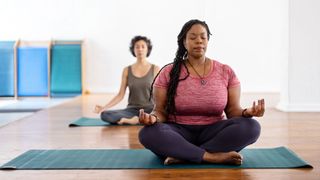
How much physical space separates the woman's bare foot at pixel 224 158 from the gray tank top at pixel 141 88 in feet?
6.37

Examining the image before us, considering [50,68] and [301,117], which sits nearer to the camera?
[301,117]

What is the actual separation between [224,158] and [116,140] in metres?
1.20

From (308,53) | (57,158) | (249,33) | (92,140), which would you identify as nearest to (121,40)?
(249,33)

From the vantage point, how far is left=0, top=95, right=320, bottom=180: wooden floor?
2.63m

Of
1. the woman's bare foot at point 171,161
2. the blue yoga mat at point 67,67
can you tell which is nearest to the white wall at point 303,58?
the woman's bare foot at point 171,161

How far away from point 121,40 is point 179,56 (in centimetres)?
602

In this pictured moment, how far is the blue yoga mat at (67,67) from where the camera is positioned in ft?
28.6

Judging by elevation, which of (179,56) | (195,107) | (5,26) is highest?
(5,26)

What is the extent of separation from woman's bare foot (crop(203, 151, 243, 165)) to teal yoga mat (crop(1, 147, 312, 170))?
3 cm

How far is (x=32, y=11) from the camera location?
8.88m

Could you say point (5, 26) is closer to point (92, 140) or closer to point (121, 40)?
point (121, 40)

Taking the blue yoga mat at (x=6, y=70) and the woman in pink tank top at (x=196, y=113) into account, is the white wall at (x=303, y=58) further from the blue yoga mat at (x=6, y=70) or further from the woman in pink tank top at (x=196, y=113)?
the blue yoga mat at (x=6, y=70)

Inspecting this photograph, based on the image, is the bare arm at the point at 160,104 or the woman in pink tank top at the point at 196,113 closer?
the woman in pink tank top at the point at 196,113

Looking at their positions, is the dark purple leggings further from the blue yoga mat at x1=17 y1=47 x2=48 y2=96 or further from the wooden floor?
the blue yoga mat at x1=17 y1=47 x2=48 y2=96
